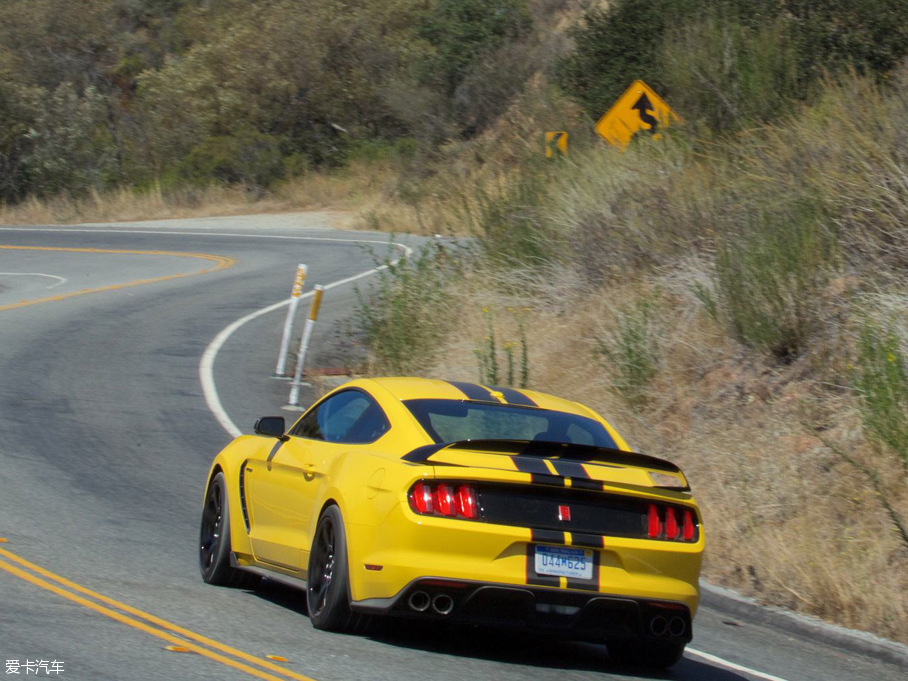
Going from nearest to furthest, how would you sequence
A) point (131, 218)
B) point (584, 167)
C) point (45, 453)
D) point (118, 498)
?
point (118, 498) < point (45, 453) < point (584, 167) < point (131, 218)

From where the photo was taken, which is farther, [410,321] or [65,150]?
[65,150]

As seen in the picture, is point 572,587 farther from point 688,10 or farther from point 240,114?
point 240,114

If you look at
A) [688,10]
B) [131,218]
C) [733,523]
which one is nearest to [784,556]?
[733,523]

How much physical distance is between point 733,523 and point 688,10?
15657 millimetres

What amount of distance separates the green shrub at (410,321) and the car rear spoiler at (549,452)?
923 cm

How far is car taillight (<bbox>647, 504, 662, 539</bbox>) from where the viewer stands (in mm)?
6645

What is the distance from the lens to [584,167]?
17391mm

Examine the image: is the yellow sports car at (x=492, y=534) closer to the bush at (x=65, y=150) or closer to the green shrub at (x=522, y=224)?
the green shrub at (x=522, y=224)

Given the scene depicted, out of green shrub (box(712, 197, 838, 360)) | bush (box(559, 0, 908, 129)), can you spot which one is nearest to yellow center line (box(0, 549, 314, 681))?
green shrub (box(712, 197, 838, 360))

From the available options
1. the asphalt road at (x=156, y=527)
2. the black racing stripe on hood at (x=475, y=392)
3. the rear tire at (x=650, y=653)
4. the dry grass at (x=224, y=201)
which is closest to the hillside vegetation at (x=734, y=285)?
the asphalt road at (x=156, y=527)

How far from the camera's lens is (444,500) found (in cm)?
639

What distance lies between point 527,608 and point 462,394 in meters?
1.52

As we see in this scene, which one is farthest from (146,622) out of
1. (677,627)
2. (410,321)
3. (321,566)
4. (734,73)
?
(734,73)

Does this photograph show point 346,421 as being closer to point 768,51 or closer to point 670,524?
point 670,524
